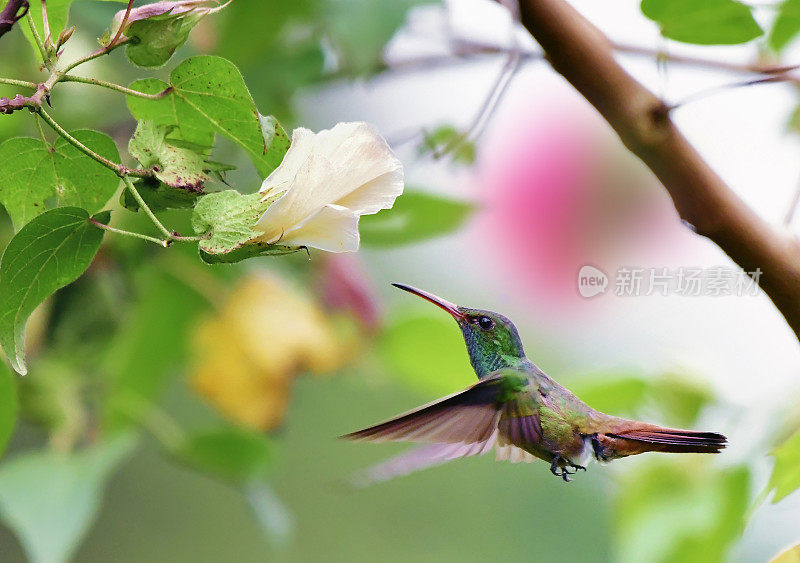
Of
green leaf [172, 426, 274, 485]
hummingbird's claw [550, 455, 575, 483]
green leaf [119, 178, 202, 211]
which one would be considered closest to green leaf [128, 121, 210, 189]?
green leaf [119, 178, 202, 211]

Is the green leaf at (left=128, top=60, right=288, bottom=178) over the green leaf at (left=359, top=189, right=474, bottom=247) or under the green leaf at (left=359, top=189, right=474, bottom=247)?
over

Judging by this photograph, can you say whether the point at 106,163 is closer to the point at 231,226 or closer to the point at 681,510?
the point at 231,226

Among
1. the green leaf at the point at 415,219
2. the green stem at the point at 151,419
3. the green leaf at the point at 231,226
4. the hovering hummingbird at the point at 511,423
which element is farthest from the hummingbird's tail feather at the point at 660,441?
the green stem at the point at 151,419

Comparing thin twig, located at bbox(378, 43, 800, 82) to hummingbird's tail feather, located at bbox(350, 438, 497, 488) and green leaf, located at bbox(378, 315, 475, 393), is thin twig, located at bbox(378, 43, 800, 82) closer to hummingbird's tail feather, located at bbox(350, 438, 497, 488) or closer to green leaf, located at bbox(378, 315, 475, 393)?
green leaf, located at bbox(378, 315, 475, 393)

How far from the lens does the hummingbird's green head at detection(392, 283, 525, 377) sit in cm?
24

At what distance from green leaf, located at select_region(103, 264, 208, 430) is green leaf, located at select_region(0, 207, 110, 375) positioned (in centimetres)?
40

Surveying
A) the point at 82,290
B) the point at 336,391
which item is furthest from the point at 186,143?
the point at 336,391

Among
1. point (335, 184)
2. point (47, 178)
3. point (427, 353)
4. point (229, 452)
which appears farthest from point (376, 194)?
point (229, 452)

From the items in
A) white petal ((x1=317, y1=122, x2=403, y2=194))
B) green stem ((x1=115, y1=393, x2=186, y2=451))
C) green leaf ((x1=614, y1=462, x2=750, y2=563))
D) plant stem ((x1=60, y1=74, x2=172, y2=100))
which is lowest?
green stem ((x1=115, y1=393, x2=186, y2=451))

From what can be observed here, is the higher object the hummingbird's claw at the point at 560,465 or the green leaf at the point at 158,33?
the green leaf at the point at 158,33

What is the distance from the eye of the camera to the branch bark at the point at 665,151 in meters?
0.25

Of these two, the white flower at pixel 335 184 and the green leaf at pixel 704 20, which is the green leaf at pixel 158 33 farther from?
A: the green leaf at pixel 704 20

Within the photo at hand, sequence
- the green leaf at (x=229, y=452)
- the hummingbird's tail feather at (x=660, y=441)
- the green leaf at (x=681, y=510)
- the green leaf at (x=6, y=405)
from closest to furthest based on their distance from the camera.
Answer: the hummingbird's tail feather at (x=660, y=441)
the green leaf at (x=6, y=405)
the green leaf at (x=681, y=510)
the green leaf at (x=229, y=452)

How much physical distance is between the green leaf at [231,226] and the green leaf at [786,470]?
0.18 m
